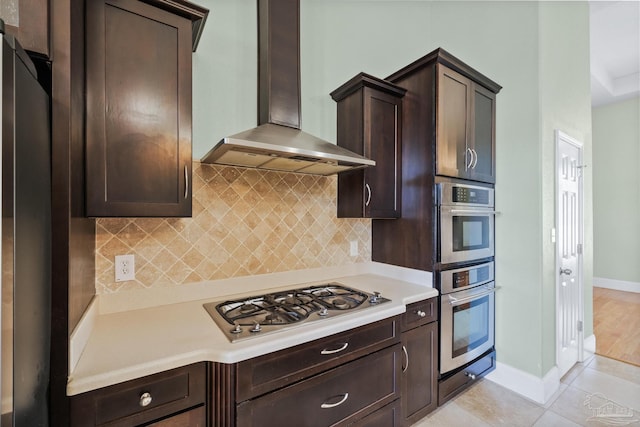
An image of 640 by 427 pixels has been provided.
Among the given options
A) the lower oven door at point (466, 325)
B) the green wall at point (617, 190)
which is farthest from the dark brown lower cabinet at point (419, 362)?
the green wall at point (617, 190)

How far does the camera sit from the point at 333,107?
2350 mm

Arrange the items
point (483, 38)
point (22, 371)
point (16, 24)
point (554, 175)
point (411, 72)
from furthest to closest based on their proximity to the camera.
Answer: point (483, 38)
point (554, 175)
point (411, 72)
point (16, 24)
point (22, 371)

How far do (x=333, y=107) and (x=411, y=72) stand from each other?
64cm

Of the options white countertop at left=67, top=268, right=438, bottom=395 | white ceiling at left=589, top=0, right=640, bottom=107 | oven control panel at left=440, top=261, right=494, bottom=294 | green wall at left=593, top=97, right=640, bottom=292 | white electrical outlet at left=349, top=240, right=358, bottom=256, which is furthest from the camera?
green wall at left=593, top=97, right=640, bottom=292

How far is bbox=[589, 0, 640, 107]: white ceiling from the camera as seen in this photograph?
3086 millimetres

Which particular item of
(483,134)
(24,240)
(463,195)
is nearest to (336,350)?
(24,240)

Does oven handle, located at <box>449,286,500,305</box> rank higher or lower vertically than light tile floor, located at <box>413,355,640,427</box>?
Result: higher

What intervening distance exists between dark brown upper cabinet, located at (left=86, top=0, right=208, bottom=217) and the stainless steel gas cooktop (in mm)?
570

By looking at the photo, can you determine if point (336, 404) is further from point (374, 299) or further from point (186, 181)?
point (186, 181)

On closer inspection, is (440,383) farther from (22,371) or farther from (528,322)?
(22,371)

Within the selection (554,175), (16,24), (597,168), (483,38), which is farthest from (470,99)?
(597,168)

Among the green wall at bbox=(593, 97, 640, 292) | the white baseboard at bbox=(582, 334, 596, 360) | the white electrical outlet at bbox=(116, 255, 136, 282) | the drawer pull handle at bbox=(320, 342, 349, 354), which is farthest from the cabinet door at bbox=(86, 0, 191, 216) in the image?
the green wall at bbox=(593, 97, 640, 292)

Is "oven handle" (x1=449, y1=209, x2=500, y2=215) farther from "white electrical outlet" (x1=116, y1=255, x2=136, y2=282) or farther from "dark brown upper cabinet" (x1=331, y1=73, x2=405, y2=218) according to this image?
"white electrical outlet" (x1=116, y1=255, x2=136, y2=282)

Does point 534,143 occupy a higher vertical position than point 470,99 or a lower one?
lower
